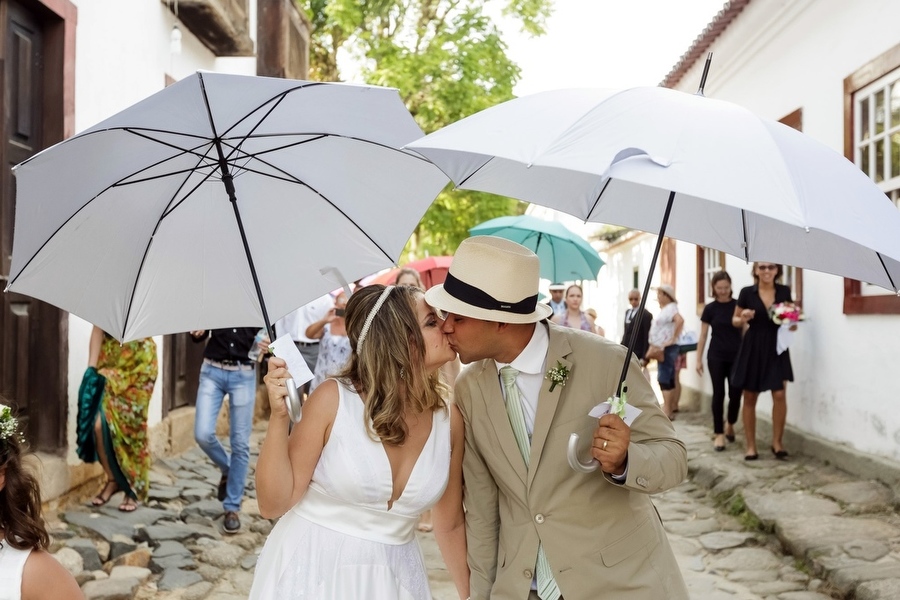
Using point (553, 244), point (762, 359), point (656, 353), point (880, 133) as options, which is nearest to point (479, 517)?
point (880, 133)

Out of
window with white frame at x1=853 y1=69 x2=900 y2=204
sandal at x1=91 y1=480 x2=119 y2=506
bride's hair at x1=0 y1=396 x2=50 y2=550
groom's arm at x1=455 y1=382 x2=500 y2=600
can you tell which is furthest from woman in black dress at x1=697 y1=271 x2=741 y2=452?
bride's hair at x1=0 y1=396 x2=50 y2=550

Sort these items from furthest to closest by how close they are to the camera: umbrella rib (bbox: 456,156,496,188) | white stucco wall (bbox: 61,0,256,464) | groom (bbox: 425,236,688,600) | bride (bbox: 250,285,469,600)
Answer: white stucco wall (bbox: 61,0,256,464), umbrella rib (bbox: 456,156,496,188), bride (bbox: 250,285,469,600), groom (bbox: 425,236,688,600)

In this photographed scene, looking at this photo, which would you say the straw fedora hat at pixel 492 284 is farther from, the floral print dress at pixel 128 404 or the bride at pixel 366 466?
the floral print dress at pixel 128 404

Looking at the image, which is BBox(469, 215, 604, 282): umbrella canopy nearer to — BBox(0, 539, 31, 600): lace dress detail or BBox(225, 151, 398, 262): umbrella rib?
BBox(225, 151, 398, 262): umbrella rib

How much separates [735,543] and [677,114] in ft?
17.3

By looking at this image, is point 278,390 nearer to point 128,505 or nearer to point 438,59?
point 128,505

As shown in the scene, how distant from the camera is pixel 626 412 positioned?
2850 millimetres

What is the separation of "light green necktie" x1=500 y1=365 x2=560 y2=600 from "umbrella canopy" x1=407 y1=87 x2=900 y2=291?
71 cm

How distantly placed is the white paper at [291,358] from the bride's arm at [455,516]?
0.56m

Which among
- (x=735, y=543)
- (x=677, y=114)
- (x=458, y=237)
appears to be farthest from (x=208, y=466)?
(x=458, y=237)

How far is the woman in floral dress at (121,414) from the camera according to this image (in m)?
6.90

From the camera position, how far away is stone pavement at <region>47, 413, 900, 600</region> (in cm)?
584

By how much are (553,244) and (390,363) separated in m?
7.61

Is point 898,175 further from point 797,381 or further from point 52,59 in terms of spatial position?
point 52,59
